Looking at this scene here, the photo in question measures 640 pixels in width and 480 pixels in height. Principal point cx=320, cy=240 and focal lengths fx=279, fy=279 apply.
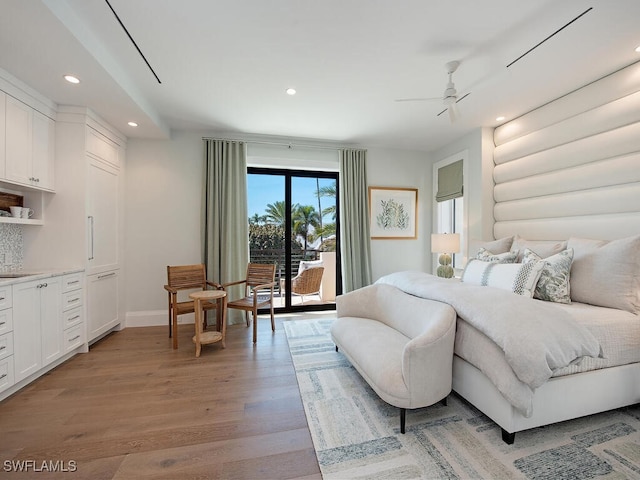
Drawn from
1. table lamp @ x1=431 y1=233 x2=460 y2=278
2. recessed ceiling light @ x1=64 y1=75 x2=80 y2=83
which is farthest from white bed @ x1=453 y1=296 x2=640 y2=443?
recessed ceiling light @ x1=64 y1=75 x2=80 y2=83

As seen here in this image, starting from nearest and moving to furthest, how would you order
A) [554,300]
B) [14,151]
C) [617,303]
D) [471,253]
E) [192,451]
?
[192,451]
[617,303]
[554,300]
[14,151]
[471,253]

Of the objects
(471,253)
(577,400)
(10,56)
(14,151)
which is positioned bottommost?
(577,400)

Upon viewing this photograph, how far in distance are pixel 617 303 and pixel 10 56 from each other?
16.2 ft

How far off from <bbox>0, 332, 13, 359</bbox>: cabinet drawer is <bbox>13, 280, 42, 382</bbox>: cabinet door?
0.04 metres

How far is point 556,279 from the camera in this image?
2.30 metres

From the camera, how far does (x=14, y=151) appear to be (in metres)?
2.48

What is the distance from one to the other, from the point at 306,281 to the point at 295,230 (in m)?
0.85

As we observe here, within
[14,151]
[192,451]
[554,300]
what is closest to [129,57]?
[14,151]

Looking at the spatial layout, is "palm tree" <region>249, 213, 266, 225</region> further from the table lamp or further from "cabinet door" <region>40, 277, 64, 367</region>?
the table lamp

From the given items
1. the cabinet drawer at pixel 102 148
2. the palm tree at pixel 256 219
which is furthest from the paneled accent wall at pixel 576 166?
the cabinet drawer at pixel 102 148

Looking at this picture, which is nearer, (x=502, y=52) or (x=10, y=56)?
(x=10, y=56)

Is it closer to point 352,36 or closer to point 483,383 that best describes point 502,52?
point 352,36

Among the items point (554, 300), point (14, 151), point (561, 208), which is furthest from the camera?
point (561, 208)

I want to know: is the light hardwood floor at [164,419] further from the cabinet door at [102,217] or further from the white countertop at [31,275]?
the cabinet door at [102,217]
